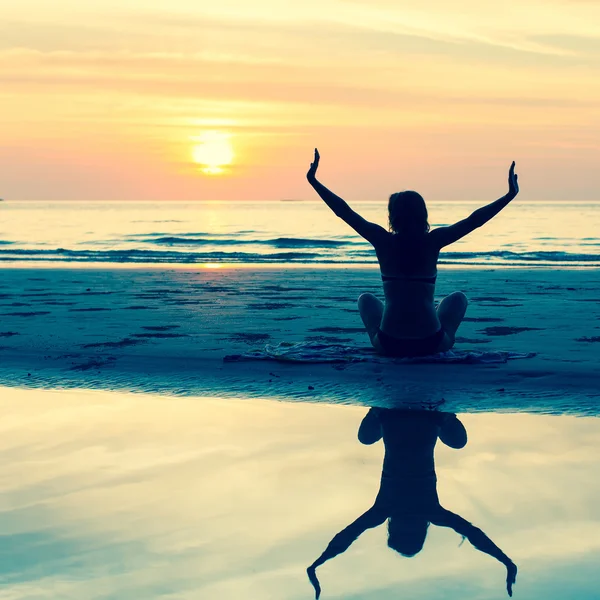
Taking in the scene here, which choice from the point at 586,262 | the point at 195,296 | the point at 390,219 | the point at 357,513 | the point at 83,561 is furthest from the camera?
the point at 586,262

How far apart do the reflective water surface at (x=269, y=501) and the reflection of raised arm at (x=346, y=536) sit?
0.11 feet

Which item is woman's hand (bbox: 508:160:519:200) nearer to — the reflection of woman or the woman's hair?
the woman's hair

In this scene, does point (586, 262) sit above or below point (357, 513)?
below

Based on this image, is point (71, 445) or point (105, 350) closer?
point (71, 445)

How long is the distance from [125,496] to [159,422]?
1.65 meters

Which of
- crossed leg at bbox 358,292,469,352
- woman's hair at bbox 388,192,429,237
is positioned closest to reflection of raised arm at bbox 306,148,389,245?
woman's hair at bbox 388,192,429,237

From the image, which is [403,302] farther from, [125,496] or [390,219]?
[125,496]

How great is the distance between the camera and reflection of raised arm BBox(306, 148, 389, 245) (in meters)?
7.76

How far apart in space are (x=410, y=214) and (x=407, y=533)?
4222 mm

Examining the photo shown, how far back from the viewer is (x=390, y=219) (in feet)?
26.3

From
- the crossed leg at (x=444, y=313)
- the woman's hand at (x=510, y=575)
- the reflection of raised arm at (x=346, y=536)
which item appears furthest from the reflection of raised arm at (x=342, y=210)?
the woman's hand at (x=510, y=575)

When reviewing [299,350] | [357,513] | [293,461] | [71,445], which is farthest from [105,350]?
[357,513]

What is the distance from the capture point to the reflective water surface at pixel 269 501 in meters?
3.51

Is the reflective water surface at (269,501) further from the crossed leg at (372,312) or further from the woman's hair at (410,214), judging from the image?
the crossed leg at (372,312)
